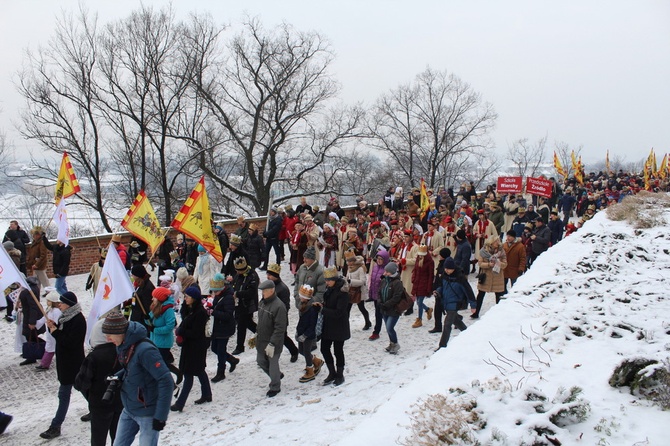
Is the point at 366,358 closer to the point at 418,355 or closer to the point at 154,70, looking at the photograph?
the point at 418,355

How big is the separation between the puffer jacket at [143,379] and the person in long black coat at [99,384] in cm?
45

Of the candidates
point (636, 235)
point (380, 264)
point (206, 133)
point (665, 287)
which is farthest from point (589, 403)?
point (206, 133)

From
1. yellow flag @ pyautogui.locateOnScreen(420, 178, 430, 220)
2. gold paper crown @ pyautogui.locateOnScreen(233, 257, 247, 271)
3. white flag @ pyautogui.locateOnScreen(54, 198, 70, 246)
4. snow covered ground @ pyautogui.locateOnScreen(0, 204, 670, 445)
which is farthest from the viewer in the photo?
yellow flag @ pyautogui.locateOnScreen(420, 178, 430, 220)

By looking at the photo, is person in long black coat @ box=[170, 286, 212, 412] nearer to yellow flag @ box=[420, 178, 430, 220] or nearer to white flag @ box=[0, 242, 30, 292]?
white flag @ box=[0, 242, 30, 292]

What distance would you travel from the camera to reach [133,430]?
17.5 ft

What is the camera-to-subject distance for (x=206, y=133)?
3328 cm

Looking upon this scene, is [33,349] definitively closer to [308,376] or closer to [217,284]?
[217,284]

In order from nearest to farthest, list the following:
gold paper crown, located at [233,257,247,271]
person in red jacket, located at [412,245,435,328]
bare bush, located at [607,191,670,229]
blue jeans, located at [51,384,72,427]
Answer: blue jeans, located at [51,384,72,427] → gold paper crown, located at [233,257,247,271] → person in red jacket, located at [412,245,435,328] → bare bush, located at [607,191,670,229]

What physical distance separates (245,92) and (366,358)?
27.4 meters

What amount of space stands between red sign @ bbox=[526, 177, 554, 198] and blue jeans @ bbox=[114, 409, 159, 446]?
16525mm

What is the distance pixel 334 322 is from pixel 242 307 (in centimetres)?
222

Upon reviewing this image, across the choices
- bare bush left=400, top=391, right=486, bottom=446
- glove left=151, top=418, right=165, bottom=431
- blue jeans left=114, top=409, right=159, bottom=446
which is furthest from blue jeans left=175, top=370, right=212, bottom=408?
bare bush left=400, top=391, right=486, bottom=446

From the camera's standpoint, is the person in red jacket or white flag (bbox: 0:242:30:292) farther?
the person in red jacket

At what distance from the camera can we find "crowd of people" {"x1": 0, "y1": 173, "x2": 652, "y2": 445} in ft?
17.4
